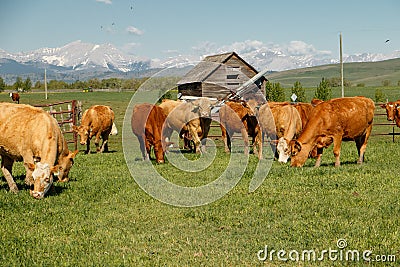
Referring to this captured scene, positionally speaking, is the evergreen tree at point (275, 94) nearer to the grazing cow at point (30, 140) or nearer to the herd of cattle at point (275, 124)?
the herd of cattle at point (275, 124)

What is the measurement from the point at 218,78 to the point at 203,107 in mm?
12826

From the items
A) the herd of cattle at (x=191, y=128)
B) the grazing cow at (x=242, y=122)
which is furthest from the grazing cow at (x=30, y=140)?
the grazing cow at (x=242, y=122)

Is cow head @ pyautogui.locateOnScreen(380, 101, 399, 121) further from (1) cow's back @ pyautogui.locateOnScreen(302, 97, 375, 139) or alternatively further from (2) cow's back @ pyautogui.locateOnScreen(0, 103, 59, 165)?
(2) cow's back @ pyautogui.locateOnScreen(0, 103, 59, 165)

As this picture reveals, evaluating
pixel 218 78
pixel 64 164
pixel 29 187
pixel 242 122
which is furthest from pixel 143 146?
pixel 218 78

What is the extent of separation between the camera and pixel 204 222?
25.7 feet

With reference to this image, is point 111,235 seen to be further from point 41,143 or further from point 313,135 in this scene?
point 313,135

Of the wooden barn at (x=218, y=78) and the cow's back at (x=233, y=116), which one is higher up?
the wooden barn at (x=218, y=78)

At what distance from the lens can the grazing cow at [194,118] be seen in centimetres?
1767

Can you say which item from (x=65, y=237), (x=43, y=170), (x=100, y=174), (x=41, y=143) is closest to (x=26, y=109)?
(x=41, y=143)

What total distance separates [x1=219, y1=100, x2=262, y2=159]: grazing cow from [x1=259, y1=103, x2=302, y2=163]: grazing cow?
0.32m

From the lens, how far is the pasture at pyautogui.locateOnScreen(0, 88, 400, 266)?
245 inches

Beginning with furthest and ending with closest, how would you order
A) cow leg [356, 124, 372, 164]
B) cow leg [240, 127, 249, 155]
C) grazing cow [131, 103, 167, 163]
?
cow leg [240, 127, 249, 155] → grazing cow [131, 103, 167, 163] → cow leg [356, 124, 372, 164]

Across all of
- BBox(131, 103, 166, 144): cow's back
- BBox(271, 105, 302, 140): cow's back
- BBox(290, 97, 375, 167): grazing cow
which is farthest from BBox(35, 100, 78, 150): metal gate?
BBox(290, 97, 375, 167): grazing cow

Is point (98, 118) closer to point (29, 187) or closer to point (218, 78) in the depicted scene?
point (29, 187)
